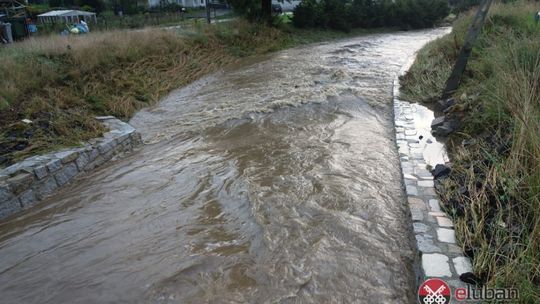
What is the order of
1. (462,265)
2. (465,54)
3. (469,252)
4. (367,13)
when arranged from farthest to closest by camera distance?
(367,13), (465,54), (469,252), (462,265)

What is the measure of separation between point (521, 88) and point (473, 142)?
0.83 m

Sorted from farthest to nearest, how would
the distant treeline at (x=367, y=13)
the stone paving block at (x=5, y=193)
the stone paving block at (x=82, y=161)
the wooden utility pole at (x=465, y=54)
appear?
the distant treeline at (x=367, y=13), the wooden utility pole at (x=465, y=54), the stone paving block at (x=82, y=161), the stone paving block at (x=5, y=193)

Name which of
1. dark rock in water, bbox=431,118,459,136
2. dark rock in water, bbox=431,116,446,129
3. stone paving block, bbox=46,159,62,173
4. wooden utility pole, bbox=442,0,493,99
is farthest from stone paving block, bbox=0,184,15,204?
wooden utility pole, bbox=442,0,493,99

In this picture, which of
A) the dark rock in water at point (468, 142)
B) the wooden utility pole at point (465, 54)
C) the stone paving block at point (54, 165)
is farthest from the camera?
the wooden utility pole at point (465, 54)

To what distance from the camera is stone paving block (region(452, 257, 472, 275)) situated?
2.82 meters

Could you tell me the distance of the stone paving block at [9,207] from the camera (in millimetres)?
4484

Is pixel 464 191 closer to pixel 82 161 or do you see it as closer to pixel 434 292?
pixel 434 292

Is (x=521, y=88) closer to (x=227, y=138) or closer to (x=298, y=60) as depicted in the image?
(x=227, y=138)

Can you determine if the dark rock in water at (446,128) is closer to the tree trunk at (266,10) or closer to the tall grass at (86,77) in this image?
the tall grass at (86,77)

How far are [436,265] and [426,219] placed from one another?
0.75 metres

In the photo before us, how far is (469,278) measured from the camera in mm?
2697

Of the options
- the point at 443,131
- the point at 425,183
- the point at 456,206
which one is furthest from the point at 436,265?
the point at 443,131

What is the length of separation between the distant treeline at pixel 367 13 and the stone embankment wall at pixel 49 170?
61.4ft

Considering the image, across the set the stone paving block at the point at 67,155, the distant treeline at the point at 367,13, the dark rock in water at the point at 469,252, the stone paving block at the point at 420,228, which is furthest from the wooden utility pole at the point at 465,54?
the distant treeline at the point at 367,13
